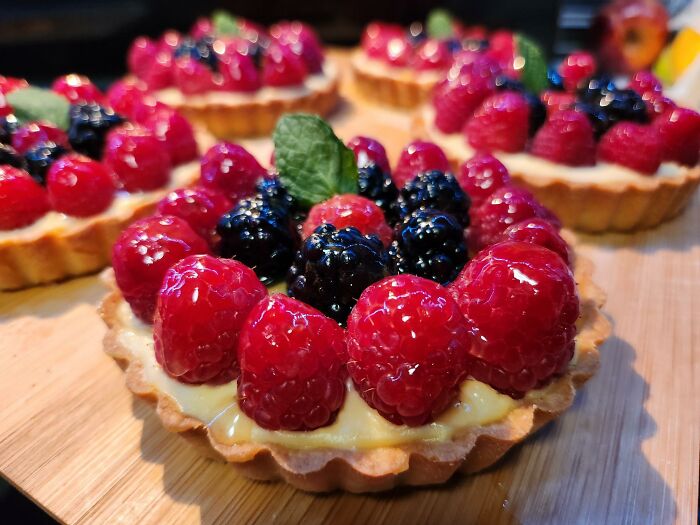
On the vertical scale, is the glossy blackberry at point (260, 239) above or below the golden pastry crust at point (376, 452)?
above

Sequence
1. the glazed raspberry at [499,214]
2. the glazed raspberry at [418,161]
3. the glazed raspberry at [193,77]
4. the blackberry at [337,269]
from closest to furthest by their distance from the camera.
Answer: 1. the blackberry at [337,269]
2. the glazed raspberry at [499,214]
3. the glazed raspberry at [418,161]
4. the glazed raspberry at [193,77]

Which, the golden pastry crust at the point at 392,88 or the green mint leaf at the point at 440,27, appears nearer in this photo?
the golden pastry crust at the point at 392,88

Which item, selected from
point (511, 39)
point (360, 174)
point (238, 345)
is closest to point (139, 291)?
point (238, 345)

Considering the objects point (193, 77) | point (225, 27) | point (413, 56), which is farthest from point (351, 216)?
point (225, 27)

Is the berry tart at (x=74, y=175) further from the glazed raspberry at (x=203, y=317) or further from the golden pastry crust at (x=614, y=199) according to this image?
the golden pastry crust at (x=614, y=199)

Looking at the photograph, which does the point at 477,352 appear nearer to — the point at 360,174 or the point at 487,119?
the point at 360,174

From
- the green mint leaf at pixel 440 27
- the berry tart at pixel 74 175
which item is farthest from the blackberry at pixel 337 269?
the green mint leaf at pixel 440 27
